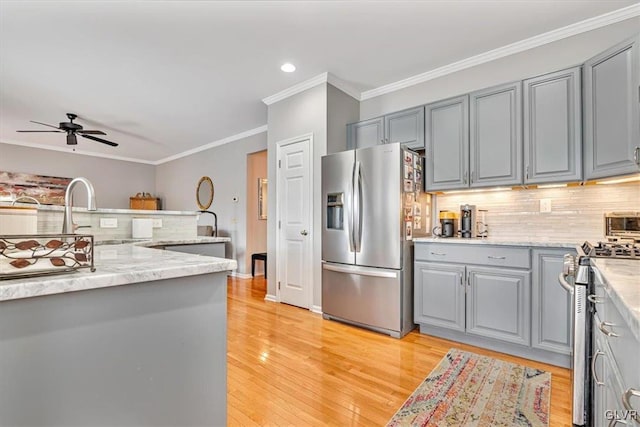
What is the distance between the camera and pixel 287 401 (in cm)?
181

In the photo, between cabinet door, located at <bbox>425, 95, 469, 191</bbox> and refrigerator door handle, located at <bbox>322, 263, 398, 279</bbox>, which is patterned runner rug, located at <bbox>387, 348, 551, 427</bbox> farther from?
cabinet door, located at <bbox>425, 95, 469, 191</bbox>

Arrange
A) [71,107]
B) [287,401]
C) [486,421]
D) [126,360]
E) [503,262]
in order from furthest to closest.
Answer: [71,107], [503,262], [287,401], [486,421], [126,360]

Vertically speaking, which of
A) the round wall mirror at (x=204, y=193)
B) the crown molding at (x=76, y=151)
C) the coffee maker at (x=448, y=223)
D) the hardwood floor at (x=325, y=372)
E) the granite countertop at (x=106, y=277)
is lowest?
the hardwood floor at (x=325, y=372)

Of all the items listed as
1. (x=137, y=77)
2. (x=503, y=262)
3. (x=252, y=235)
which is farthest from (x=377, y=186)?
(x=252, y=235)

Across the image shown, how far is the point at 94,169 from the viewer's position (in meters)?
7.07

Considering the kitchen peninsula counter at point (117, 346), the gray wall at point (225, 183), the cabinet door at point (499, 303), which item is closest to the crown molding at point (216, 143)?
the gray wall at point (225, 183)

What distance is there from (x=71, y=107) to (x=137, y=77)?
171 cm

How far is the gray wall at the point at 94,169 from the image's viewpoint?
608 cm

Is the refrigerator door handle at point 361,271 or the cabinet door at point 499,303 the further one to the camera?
the refrigerator door handle at point 361,271

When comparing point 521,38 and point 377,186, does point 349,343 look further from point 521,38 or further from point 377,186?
point 521,38

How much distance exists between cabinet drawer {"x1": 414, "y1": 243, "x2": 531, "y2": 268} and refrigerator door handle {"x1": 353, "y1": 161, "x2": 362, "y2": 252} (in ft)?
1.75

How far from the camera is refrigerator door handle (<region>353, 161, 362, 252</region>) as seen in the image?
2.97m

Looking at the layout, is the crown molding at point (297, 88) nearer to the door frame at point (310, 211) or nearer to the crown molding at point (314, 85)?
the crown molding at point (314, 85)

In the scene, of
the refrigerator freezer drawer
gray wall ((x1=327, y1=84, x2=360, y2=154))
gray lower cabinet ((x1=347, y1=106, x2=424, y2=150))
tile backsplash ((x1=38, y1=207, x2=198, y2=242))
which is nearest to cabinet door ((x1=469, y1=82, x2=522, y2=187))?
gray lower cabinet ((x1=347, y1=106, x2=424, y2=150))
